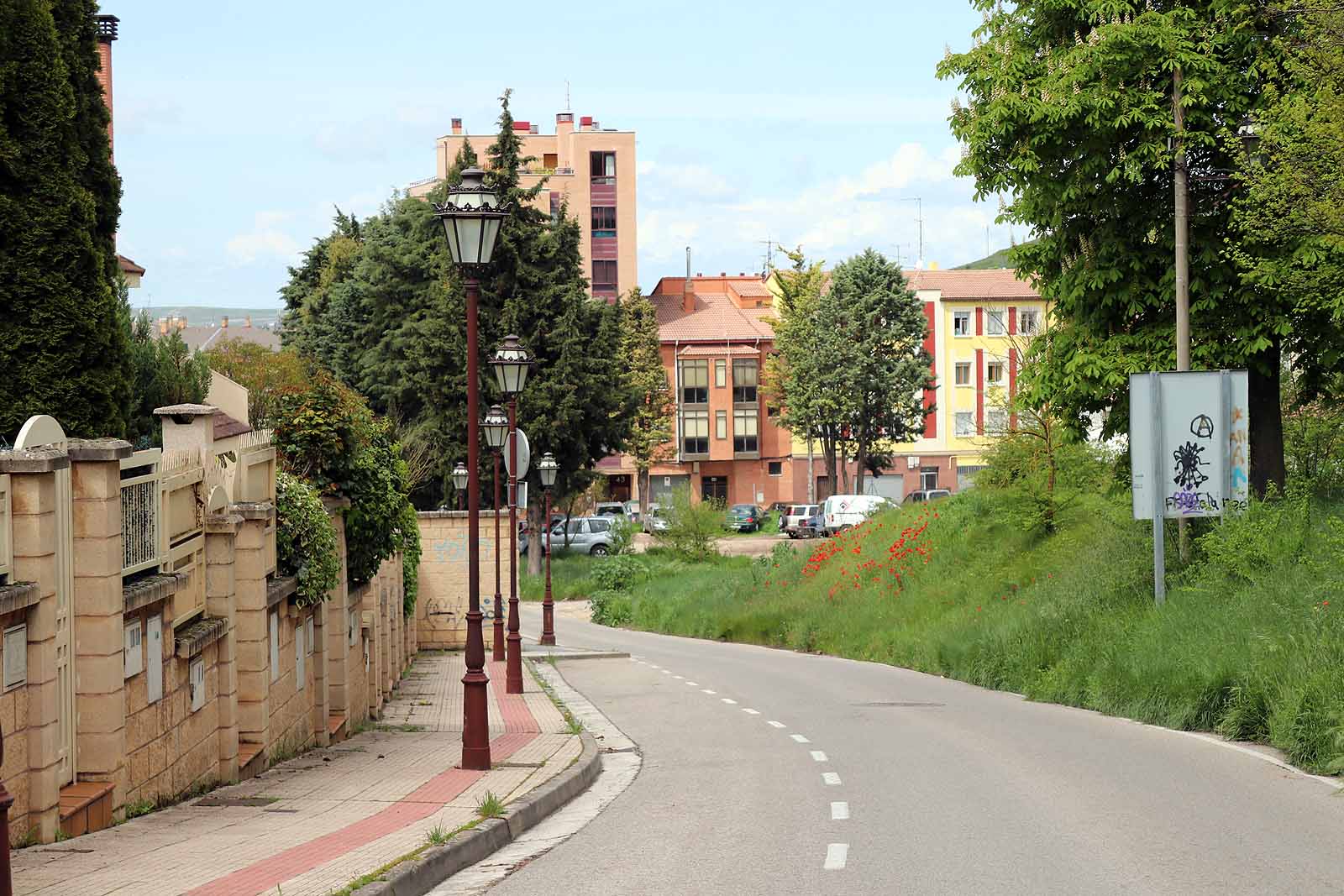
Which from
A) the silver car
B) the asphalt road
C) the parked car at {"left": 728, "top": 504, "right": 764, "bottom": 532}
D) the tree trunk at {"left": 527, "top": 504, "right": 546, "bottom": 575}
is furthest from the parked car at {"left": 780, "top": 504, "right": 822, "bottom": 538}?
the asphalt road

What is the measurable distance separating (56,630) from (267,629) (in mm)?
5147

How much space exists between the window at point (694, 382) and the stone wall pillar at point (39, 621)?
3363 inches

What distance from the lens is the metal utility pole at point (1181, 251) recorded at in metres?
22.5

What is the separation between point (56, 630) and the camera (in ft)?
31.9

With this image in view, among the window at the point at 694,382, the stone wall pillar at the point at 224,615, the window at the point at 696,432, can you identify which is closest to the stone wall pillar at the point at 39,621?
the stone wall pillar at the point at 224,615

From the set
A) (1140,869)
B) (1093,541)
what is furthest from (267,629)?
(1093,541)

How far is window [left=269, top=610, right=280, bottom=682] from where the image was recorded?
596 inches

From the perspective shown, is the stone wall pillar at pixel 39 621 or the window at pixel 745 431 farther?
the window at pixel 745 431

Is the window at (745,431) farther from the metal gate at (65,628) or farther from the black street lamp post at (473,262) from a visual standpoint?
the metal gate at (65,628)

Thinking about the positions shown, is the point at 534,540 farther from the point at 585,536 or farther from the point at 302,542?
the point at 302,542

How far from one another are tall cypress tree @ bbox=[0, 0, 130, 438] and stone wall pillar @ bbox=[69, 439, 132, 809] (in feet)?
39.8

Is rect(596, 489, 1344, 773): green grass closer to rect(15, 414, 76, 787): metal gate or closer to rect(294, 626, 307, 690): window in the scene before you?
rect(294, 626, 307, 690): window

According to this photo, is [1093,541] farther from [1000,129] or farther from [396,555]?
[396,555]

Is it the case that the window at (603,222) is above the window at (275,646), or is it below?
above
